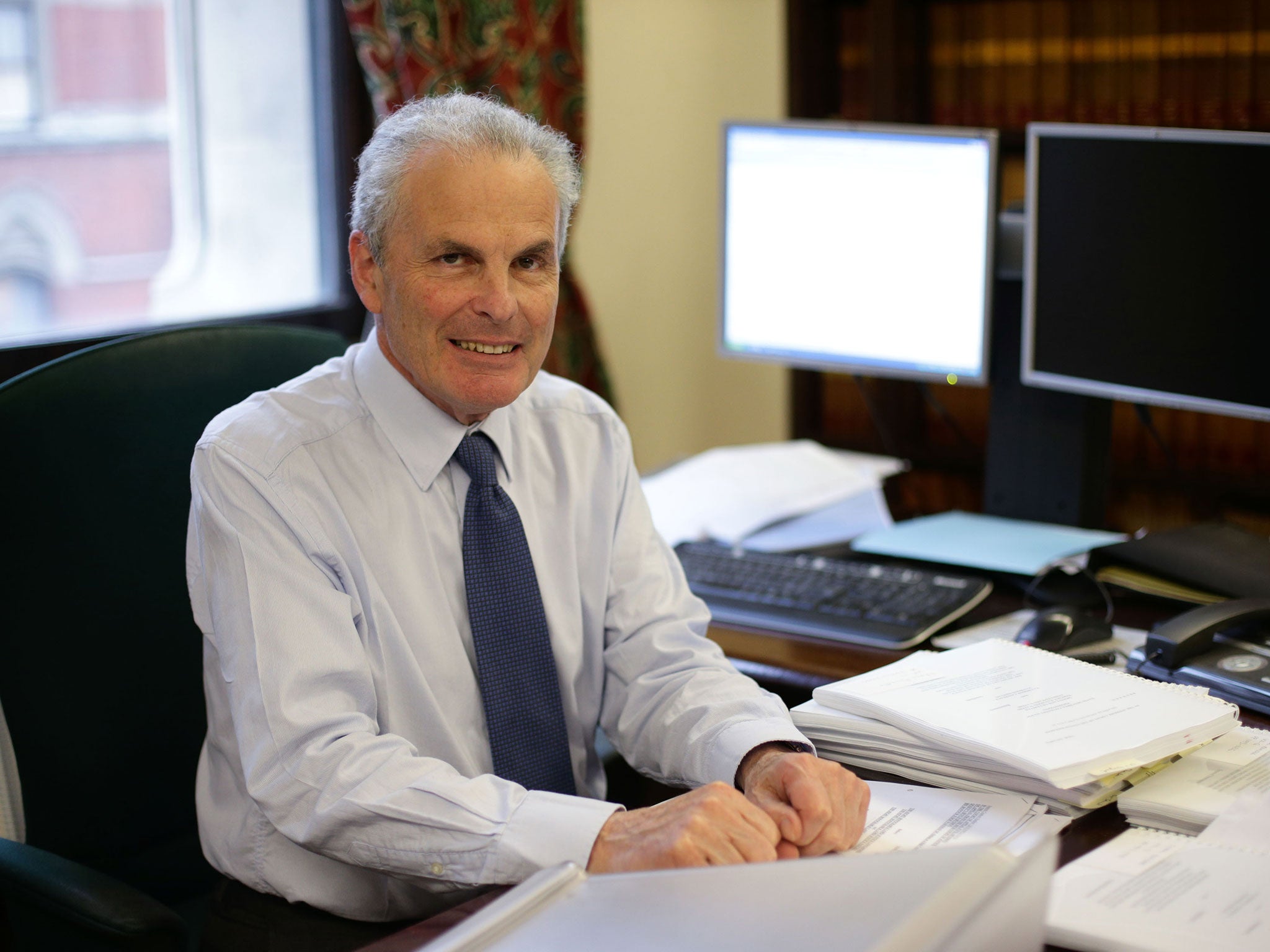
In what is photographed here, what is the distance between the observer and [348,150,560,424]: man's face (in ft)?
4.03

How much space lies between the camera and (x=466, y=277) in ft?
4.15

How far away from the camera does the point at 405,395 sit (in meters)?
1.31

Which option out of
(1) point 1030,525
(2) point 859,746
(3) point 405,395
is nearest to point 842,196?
(1) point 1030,525

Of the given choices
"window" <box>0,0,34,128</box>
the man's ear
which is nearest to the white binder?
the man's ear

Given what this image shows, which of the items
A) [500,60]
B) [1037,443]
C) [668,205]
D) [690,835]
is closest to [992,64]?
[668,205]

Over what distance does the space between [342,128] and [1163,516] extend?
2018 mm

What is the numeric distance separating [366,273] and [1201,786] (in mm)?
887

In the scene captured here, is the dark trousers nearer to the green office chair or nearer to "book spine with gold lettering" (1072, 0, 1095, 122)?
the green office chair

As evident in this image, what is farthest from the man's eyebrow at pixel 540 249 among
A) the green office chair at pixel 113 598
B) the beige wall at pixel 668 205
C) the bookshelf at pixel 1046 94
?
the beige wall at pixel 668 205

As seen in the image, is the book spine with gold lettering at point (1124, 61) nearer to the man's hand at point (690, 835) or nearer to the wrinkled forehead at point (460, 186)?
the wrinkled forehead at point (460, 186)

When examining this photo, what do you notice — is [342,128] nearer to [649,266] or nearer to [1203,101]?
[649,266]

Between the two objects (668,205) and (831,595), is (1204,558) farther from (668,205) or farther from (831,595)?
(668,205)

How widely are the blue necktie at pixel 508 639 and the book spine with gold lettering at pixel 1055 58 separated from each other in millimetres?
2124

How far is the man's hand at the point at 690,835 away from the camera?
101cm
